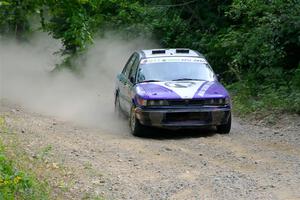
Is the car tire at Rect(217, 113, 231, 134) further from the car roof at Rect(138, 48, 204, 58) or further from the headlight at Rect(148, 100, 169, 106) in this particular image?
the car roof at Rect(138, 48, 204, 58)

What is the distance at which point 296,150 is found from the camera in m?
10.5

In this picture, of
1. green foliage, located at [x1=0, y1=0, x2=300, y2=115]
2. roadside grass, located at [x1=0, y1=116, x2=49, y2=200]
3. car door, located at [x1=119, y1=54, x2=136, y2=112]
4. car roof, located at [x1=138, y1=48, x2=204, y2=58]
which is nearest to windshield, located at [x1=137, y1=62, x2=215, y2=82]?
car roof, located at [x1=138, y1=48, x2=204, y2=58]

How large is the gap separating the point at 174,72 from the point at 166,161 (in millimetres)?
3722

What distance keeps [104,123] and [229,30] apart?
25.8ft

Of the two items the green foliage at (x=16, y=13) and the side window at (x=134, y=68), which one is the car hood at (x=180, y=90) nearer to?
the side window at (x=134, y=68)

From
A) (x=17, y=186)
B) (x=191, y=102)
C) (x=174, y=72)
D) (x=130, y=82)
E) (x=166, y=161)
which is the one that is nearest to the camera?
(x=17, y=186)

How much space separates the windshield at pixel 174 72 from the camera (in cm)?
1276

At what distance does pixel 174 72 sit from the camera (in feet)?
42.3

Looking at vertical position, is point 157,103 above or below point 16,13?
above

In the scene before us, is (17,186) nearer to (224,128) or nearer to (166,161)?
(166,161)

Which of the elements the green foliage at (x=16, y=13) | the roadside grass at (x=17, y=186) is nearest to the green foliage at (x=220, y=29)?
the green foliage at (x=16, y=13)

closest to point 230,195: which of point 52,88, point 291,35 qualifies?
point 291,35

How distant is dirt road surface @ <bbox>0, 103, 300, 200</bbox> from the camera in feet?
25.5

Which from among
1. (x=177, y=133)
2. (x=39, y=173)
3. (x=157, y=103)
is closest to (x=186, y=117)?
(x=157, y=103)
